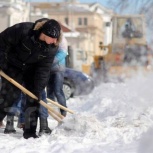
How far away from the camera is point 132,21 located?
75.3 ft

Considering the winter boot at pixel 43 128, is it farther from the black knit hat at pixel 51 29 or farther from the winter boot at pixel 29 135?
the black knit hat at pixel 51 29

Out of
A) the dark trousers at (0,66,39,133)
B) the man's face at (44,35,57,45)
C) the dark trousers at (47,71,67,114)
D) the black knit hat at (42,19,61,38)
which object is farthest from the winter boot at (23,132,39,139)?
the dark trousers at (47,71,67,114)

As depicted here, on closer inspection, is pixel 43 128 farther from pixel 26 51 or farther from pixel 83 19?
pixel 83 19

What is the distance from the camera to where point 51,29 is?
21.9 ft

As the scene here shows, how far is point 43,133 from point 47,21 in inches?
59.7

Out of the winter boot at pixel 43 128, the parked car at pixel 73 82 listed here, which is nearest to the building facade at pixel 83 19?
the parked car at pixel 73 82

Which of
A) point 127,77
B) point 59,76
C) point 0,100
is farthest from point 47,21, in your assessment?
point 127,77

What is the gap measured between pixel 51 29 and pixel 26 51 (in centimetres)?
52

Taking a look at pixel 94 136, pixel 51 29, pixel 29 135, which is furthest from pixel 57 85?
pixel 51 29

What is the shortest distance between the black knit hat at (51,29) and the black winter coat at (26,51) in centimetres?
15

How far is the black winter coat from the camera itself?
6891 mm

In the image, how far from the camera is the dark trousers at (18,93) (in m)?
7.24

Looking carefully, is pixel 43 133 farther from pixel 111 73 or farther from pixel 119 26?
pixel 119 26

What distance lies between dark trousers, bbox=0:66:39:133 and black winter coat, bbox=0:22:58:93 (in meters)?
0.09
